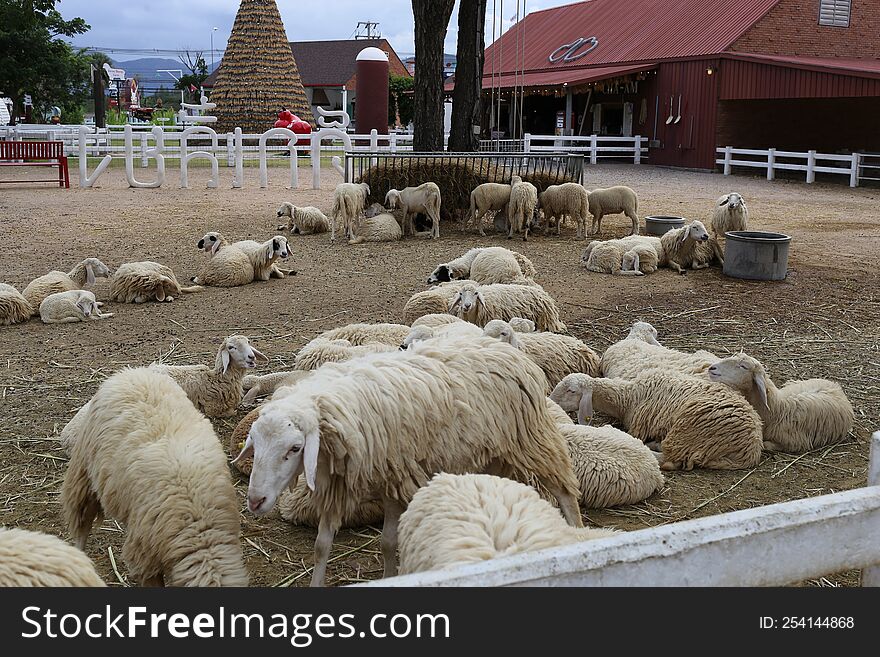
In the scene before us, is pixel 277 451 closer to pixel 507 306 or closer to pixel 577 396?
pixel 577 396

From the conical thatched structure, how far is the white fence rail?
19166 millimetres

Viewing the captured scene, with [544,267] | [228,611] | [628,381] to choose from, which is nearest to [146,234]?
[544,267]

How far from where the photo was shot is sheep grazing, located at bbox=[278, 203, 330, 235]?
48.1 feet

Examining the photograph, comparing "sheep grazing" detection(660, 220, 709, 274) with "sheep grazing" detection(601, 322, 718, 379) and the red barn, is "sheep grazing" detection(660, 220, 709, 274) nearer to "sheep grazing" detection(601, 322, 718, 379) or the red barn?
"sheep grazing" detection(601, 322, 718, 379)

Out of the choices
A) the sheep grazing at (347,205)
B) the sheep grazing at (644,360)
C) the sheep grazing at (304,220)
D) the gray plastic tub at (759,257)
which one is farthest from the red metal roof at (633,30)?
the sheep grazing at (644,360)

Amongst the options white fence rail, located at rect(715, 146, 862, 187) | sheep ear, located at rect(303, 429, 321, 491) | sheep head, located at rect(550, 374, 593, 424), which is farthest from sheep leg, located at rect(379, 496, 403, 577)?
white fence rail, located at rect(715, 146, 862, 187)

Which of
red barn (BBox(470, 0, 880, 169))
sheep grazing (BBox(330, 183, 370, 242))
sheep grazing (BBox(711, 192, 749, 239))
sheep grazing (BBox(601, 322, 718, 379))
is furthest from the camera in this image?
red barn (BBox(470, 0, 880, 169))

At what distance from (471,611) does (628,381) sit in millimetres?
4088

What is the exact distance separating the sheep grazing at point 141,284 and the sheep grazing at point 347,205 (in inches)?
184

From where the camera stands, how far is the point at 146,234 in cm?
1413

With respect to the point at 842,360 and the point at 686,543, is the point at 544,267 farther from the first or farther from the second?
the point at 686,543

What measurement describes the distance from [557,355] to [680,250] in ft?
19.6

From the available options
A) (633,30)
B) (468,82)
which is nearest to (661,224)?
(468,82)

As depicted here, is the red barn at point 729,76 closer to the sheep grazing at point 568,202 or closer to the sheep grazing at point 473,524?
the sheep grazing at point 568,202
